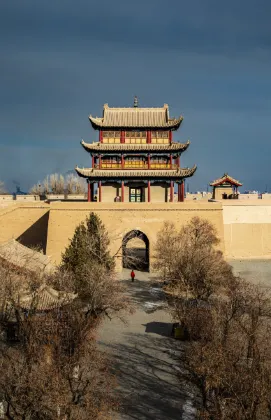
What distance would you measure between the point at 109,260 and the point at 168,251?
11.5ft

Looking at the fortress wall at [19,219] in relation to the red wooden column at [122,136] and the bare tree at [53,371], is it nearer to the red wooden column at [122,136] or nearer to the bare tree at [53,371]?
the red wooden column at [122,136]

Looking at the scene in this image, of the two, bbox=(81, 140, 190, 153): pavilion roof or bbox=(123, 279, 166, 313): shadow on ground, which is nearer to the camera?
bbox=(123, 279, 166, 313): shadow on ground

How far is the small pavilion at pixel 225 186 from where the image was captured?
41781 millimetres

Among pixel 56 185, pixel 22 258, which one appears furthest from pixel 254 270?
pixel 56 185

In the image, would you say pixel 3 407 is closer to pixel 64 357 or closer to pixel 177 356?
pixel 64 357

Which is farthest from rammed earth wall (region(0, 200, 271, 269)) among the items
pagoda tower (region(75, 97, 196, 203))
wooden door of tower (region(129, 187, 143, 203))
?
wooden door of tower (region(129, 187, 143, 203))

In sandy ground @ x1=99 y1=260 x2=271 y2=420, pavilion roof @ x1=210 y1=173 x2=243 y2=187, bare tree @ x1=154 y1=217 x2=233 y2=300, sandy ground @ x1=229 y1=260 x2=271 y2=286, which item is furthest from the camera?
pavilion roof @ x1=210 y1=173 x2=243 y2=187

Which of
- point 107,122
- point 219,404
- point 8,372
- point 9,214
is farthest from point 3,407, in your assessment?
point 107,122

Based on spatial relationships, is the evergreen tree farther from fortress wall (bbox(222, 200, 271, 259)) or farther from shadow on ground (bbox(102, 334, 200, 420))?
fortress wall (bbox(222, 200, 271, 259))

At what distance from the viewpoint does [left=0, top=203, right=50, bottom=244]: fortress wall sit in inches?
1309

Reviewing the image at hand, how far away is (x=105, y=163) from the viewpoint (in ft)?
112

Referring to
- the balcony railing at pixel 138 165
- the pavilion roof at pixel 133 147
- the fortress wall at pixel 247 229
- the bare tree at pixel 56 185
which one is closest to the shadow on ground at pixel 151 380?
the balcony railing at pixel 138 165

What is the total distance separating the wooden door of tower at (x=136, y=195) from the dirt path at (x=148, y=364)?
12575 mm

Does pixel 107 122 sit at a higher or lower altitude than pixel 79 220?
higher
